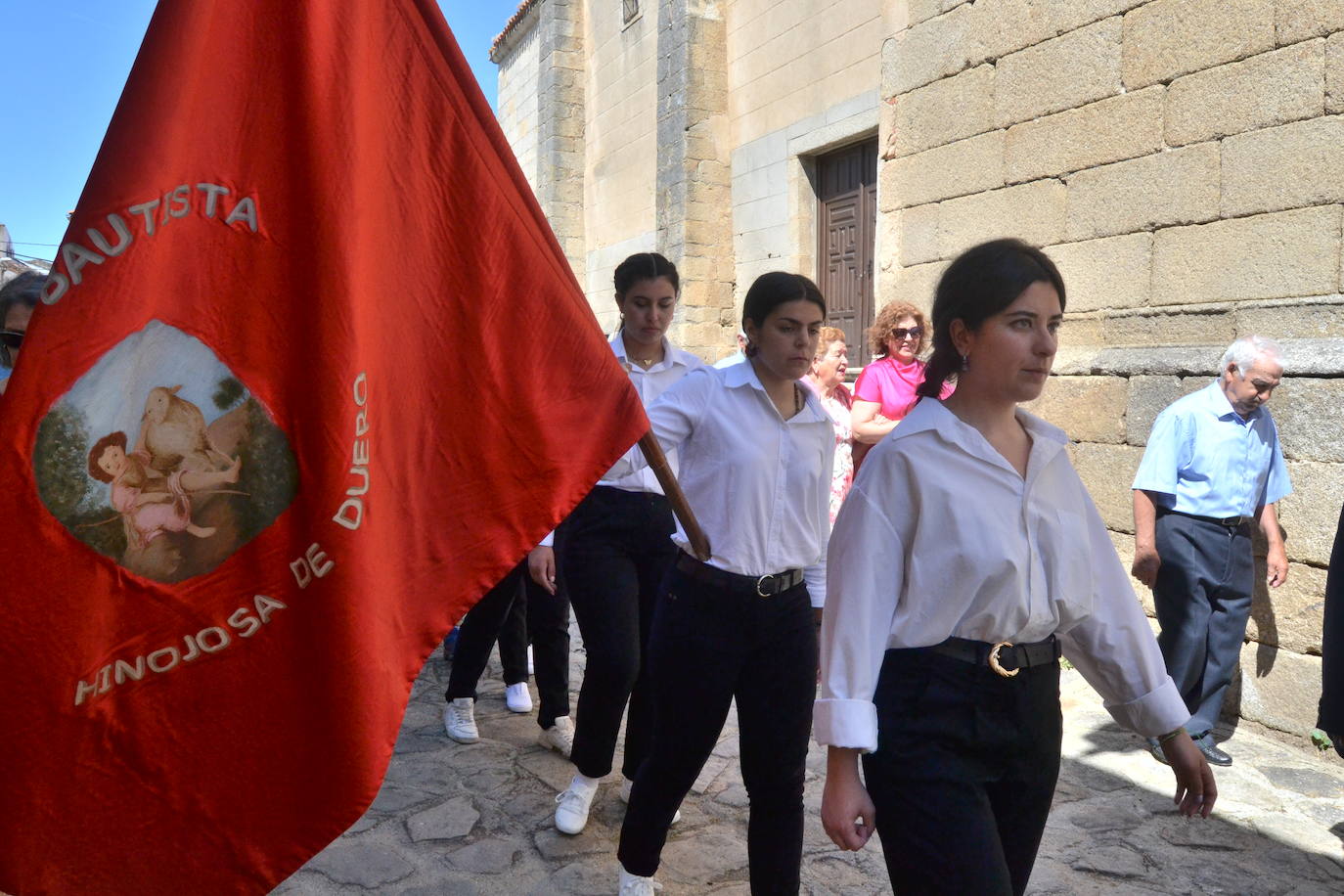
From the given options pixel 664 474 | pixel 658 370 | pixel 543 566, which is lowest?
pixel 543 566

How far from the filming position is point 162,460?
192cm

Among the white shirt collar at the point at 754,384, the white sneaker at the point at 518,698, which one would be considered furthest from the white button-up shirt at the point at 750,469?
the white sneaker at the point at 518,698

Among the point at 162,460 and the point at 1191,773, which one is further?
the point at 1191,773

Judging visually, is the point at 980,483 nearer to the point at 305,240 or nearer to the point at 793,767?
the point at 793,767

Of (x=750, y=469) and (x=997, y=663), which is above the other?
(x=750, y=469)

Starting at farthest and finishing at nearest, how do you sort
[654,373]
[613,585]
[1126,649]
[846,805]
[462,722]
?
[462,722], [654,373], [613,585], [1126,649], [846,805]

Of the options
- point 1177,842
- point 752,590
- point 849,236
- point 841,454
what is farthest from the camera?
point 849,236

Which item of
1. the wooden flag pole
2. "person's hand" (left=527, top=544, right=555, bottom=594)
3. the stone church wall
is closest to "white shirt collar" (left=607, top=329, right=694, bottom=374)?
"person's hand" (left=527, top=544, right=555, bottom=594)

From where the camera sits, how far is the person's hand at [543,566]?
4047mm

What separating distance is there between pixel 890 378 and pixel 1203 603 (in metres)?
1.96

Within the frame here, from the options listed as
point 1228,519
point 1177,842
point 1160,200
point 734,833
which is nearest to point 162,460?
point 734,833

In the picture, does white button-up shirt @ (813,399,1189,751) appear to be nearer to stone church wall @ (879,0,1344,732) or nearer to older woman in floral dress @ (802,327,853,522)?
older woman in floral dress @ (802,327,853,522)

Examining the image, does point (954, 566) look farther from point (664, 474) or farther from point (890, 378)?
point (890, 378)

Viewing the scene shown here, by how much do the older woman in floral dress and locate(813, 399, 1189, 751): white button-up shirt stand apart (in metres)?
3.27
